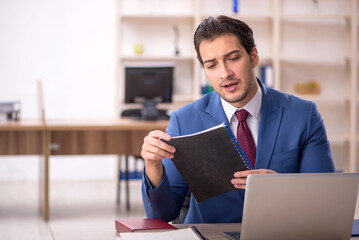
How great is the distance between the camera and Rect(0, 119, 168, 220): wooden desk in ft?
13.2

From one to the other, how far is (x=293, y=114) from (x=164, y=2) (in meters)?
4.35

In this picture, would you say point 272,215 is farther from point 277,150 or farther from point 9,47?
point 9,47

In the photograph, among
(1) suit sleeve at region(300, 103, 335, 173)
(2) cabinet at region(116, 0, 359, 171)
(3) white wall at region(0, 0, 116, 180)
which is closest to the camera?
(1) suit sleeve at region(300, 103, 335, 173)

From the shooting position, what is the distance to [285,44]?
5.96 metres

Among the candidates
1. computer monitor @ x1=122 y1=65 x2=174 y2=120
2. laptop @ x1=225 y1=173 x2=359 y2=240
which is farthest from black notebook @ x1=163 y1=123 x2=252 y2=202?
computer monitor @ x1=122 y1=65 x2=174 y2=120

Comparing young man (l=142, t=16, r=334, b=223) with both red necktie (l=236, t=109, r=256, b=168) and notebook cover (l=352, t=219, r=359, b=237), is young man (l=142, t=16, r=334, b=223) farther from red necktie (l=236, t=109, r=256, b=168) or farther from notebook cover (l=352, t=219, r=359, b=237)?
notebook cover (l=352, t=219, r=359, b=237)

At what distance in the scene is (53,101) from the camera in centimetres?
583

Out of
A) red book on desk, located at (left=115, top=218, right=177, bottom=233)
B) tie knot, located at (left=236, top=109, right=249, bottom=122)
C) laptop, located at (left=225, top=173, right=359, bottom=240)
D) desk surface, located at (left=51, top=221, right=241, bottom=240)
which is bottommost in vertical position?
desk surface, located at (left=51, top=221, right=241, bottom=240)

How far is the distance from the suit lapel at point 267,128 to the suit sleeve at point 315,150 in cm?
10

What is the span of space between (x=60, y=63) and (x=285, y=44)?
8.44 ft

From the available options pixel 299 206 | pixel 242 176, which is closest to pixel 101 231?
pixel 242 176

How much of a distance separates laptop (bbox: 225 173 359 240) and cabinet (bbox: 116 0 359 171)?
14.6 ft

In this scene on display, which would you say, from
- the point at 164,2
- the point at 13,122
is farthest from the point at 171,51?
the point at 13,122

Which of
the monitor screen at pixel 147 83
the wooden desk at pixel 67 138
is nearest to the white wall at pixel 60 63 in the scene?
the monitor screen at pixel 147 83
